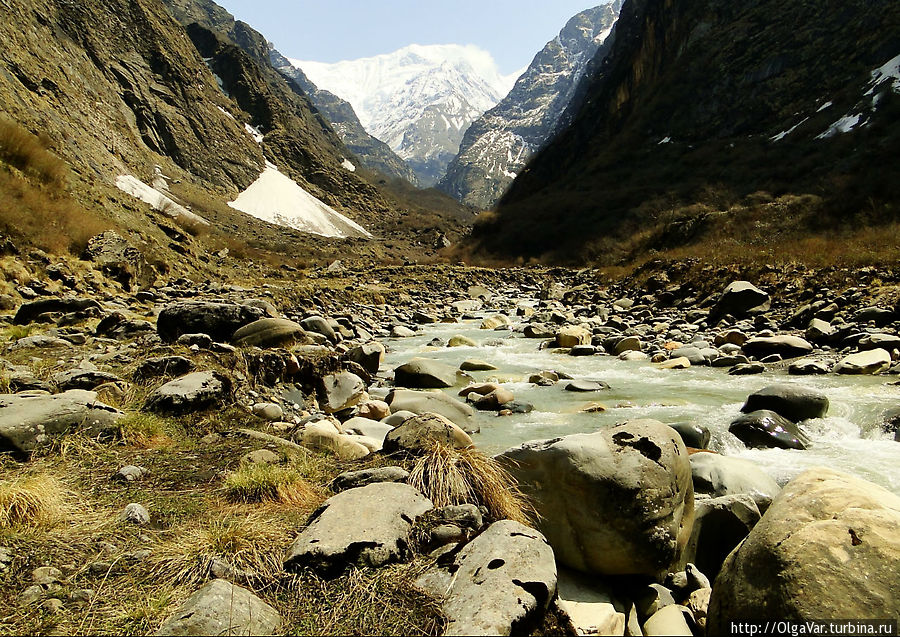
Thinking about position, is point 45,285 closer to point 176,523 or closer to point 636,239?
point 176,523

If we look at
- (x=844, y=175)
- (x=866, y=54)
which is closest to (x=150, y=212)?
(x=844, y=175)

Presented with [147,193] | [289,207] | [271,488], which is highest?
[289,207]

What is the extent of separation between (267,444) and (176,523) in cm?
141

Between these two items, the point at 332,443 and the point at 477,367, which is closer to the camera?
the point at 332,443

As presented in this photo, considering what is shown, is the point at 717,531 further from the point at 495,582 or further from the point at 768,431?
the point at 768,431

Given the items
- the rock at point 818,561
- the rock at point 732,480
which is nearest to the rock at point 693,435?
the rock at point 732,480

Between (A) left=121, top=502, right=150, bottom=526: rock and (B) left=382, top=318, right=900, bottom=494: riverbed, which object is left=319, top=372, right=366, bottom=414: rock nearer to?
(B) left=382, top=318, right=900, bottom=494: riverbed

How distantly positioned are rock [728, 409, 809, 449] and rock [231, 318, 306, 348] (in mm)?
6544

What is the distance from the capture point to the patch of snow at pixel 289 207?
73188 mm

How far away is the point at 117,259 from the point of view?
39.6 ft

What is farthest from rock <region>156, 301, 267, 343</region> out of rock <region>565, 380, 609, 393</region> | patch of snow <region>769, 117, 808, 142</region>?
patch of snow <region>769, 117, 808, 142</region>

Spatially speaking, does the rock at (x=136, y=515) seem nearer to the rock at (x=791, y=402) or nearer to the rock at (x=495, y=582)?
the rock at (x=495, y=582)

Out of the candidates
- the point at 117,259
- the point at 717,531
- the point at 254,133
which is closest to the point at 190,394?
the point at 717,531

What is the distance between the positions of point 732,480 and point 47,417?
5.58 m
